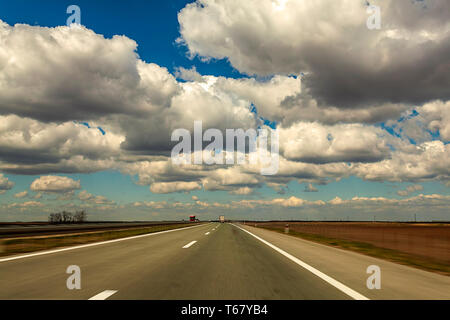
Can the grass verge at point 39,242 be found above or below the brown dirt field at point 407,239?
above

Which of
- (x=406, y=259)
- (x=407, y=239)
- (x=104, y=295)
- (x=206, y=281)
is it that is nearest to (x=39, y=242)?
(x=206, y=281)

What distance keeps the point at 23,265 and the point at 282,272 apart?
6.85m

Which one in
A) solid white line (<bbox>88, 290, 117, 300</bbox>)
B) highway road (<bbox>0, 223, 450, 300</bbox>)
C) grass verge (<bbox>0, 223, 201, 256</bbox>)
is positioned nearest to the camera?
solid white line (<bbox>88, 290, 117, 300</bbox>)

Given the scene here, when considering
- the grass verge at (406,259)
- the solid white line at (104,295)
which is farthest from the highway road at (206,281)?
the grass verge at (406,259)

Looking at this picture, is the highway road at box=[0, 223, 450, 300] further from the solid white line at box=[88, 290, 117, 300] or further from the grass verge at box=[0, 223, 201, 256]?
the grass verge at box=[0, 223, 201, 256]

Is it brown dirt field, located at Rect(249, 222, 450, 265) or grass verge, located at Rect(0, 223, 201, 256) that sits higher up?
grass verge, located at Rect(0, 223, 201, 256)

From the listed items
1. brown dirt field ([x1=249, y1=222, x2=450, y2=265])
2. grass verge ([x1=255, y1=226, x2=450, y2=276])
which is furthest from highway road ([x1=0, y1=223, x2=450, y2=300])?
brown dirt field ([x1=249, y1=222, x2=450, y2=265])

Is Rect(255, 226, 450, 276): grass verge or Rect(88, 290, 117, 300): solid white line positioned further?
Rect(255, 226, 450, 276): grass verge

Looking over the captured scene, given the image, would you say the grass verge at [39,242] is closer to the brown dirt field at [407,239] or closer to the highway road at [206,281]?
the highway road at [206,281]

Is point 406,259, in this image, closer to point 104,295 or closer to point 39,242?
point 104,295

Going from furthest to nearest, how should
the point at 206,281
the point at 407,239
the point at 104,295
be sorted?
the point at 407,239
the point at 206,281
the point at 104,295

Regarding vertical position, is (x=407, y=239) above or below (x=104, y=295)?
below
